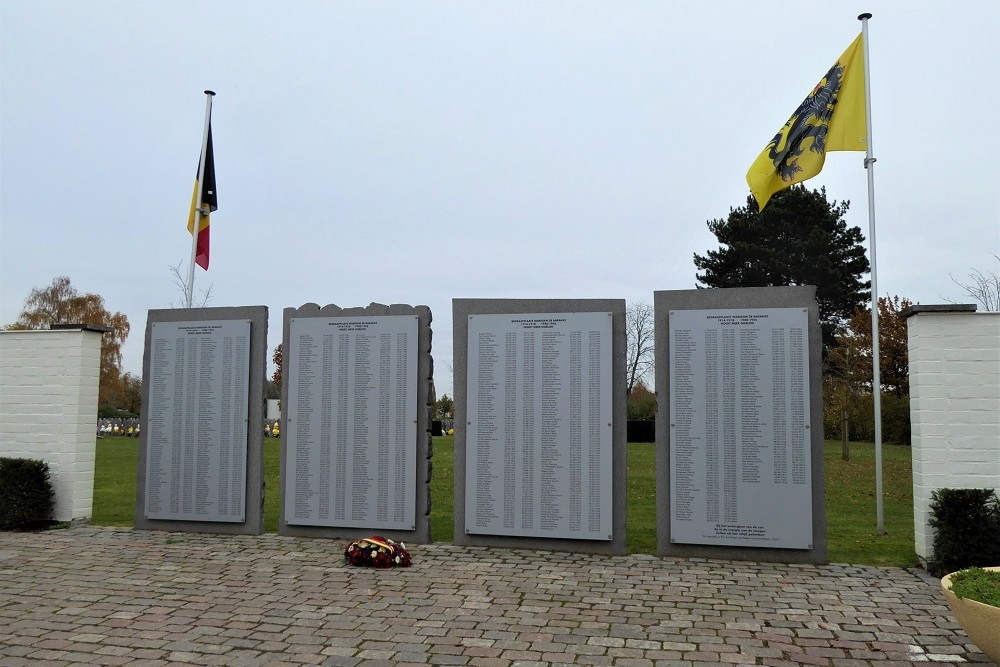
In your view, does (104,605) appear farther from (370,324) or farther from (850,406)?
(850,406)

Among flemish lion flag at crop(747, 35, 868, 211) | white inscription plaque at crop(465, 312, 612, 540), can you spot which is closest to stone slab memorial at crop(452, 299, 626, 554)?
white inscription plaque at crop(465, 312, 612, 540)

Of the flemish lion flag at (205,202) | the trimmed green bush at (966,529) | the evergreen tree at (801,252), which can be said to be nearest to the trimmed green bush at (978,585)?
the trimmed green bush at (966,529)

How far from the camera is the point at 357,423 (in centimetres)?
844

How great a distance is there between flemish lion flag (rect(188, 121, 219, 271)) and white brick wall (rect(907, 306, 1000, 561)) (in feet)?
30.6

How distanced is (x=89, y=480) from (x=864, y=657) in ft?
27.5

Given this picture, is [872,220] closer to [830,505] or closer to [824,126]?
[824,126]

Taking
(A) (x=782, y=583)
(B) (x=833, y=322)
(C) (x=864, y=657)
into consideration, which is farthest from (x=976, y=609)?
(B) (x=833, y=322)

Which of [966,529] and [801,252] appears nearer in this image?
[966,529]

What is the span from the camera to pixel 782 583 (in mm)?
6461

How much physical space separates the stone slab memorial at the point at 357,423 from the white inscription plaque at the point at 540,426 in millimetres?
615

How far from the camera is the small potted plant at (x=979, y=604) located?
4.12 m

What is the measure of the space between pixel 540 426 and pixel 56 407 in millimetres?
5649

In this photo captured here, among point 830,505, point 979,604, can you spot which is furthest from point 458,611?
point 830,505

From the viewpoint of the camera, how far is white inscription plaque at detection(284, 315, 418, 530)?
27.2ft
